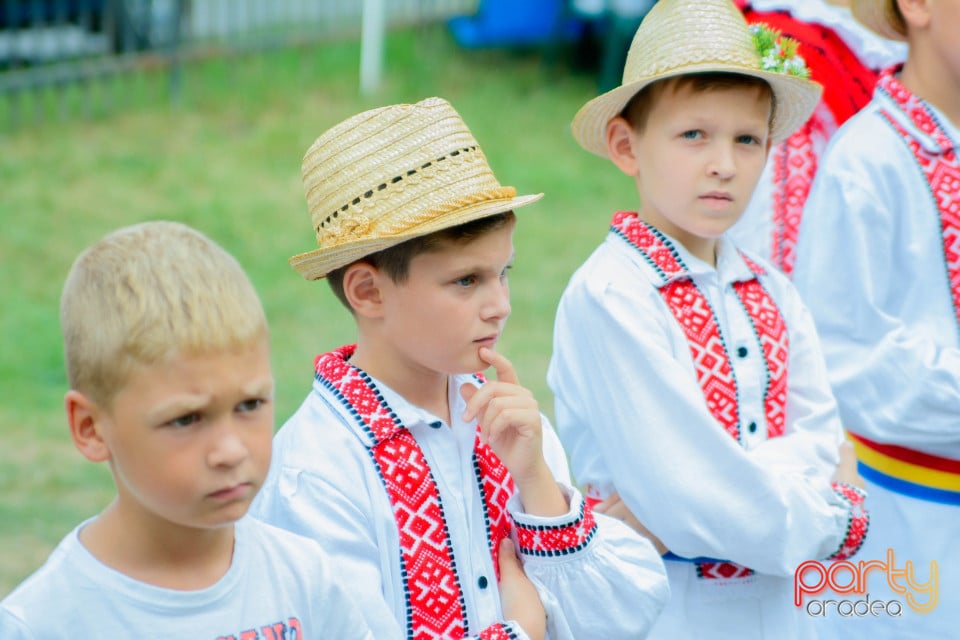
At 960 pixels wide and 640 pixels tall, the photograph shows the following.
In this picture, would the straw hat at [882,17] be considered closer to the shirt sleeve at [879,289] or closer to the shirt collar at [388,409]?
the shirt sleeve at [879,289]

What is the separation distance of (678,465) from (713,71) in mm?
846

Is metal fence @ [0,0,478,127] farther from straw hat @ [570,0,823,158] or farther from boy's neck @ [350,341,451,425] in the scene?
boy's neck @ [350,341,451,425]

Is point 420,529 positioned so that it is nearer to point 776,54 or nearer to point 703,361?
point 703,361

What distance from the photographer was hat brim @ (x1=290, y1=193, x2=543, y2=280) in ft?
7.66

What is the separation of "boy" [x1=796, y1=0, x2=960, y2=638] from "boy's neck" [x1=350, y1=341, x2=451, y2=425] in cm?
119

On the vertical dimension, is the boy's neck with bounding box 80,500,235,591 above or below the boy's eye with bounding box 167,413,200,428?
below

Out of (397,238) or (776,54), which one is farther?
(776,54)

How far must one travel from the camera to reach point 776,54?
291 cm

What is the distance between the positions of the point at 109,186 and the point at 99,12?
2264 millimetres

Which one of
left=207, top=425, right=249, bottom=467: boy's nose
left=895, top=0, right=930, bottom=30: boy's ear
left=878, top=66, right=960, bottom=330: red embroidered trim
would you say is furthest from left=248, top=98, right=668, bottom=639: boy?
left=895, top=0, right=930, bottom=30: boy's ear

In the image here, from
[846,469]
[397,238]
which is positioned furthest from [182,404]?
[846,469]

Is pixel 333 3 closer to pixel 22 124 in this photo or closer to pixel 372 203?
pixel 22 124

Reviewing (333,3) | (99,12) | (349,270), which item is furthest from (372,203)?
(333,3)

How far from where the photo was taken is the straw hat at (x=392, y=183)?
2.37 meters
